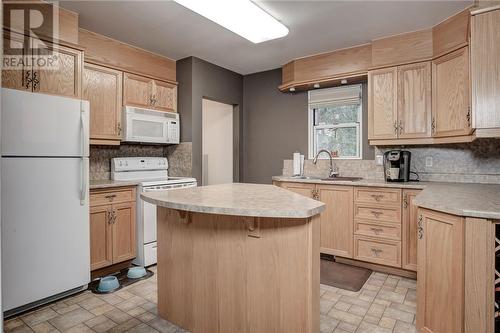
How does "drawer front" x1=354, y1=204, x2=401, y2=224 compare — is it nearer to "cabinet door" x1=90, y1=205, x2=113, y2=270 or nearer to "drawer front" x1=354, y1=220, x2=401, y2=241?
"drawer front" x1=354, y1=220, x2=401, y2=241

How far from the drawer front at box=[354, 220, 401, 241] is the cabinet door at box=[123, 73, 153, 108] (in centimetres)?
295

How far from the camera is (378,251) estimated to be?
3115mm

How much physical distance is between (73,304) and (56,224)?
2.26 feet

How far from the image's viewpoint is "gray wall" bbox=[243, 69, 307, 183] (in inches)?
169

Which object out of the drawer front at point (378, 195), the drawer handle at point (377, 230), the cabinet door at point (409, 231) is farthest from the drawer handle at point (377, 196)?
the drawer handle at point (377, 230)

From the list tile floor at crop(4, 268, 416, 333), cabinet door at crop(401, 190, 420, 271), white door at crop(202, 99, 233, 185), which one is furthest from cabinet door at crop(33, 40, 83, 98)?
cabinet door at crop(401, 190, 420, 271)

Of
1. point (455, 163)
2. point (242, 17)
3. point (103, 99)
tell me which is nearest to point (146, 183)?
point (103, 99)

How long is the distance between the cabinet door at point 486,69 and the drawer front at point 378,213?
114 centimetres

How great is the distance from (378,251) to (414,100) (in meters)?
1.66

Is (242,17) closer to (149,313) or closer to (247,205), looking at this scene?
(247,205)

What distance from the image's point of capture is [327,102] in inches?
156

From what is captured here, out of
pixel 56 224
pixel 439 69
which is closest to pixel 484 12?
pixel 439 69

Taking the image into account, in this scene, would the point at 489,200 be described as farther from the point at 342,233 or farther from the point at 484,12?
the point at 342,233

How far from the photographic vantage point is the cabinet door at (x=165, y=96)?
12.5ft
